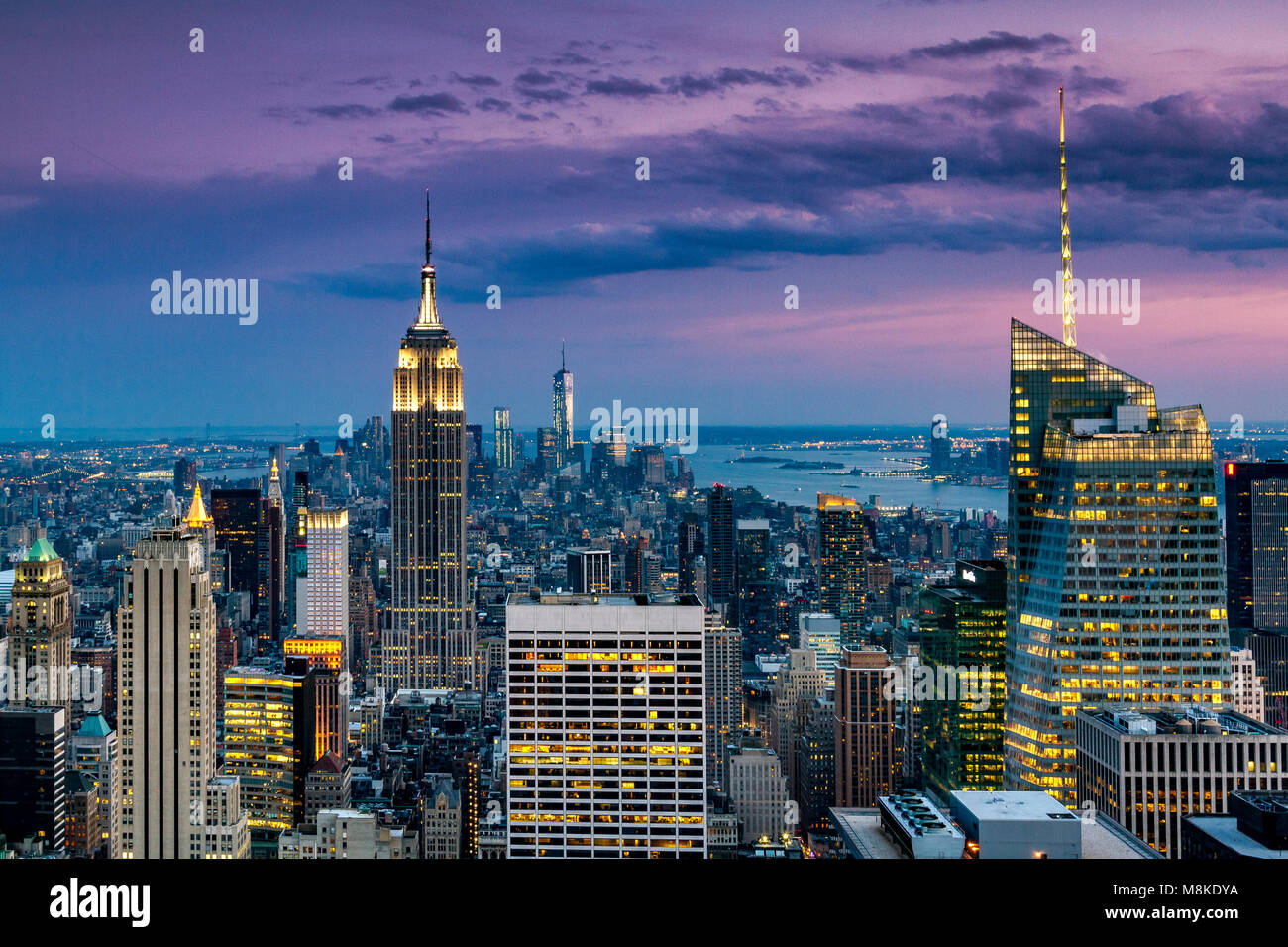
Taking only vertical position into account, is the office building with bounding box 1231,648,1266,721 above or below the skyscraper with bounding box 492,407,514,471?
below

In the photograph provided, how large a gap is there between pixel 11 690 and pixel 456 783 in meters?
8.01

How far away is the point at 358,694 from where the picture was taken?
Result: 30.2m

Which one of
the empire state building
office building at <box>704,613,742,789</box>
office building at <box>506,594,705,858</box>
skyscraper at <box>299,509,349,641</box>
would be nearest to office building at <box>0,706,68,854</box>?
office building at <box>506,594,705,858</box>

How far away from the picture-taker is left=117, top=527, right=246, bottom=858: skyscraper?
15969 mm

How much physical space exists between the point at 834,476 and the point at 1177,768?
17.3 feet

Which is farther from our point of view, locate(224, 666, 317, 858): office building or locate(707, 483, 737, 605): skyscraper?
locate(707, 483, 737, 605): skyscraper

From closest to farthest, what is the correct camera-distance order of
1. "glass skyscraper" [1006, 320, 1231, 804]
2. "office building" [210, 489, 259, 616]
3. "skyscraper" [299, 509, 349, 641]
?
"glass skyscraper" [1006, 320, 1231, 804] → "office building" [210, 489, 259, 616] → "skyscraper" [299, 509, 349, 641]

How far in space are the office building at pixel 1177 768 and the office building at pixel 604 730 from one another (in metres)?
5.09

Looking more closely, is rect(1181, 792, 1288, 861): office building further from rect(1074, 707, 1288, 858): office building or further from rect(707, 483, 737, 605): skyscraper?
rect(707, 483, 737, 605): skyscraper

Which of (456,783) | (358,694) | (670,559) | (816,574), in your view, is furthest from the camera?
(358,694)

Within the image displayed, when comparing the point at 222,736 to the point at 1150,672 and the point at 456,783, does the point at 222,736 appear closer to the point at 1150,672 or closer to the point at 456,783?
the point at 456,783

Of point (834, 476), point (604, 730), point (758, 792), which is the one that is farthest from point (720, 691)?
point (834, 476)

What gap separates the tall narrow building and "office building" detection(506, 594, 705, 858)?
2358 millimetres
